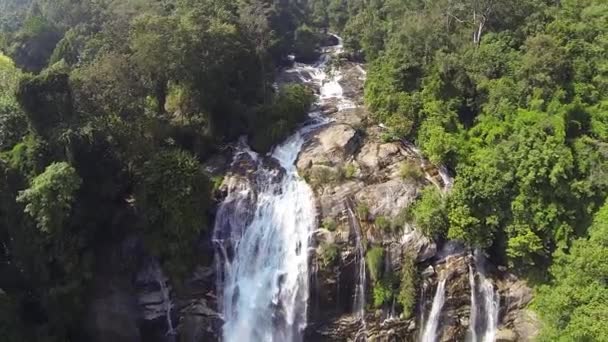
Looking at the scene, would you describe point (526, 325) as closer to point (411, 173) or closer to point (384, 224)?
point (384, 224)

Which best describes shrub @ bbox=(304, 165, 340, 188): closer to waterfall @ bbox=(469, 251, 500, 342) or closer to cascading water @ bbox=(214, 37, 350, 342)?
cascading water @ bbox=(214, 37, 350, 342)

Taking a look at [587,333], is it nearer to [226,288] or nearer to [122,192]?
[226,288]

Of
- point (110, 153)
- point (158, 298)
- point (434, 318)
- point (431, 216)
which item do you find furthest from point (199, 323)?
point (431, 216)

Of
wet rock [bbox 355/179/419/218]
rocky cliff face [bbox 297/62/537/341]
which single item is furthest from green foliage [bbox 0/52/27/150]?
wet rock [bbox 355/179/419/218]

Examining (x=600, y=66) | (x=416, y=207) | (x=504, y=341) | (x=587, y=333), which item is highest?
(x=600, y=66)

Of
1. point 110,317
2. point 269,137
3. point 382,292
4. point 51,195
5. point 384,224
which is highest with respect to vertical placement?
point 269,137

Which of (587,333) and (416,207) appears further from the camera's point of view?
(416,207)

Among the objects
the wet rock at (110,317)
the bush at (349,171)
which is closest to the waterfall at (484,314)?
the bush at (349,171)

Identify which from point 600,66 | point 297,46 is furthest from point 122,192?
point 297,46
